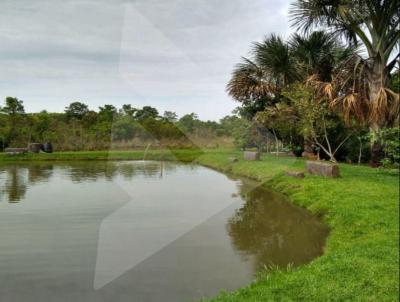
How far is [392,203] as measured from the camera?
6797 mm

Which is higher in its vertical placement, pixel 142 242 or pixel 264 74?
pixel 264 74

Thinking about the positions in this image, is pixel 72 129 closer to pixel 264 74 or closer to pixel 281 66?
pixel 264 74

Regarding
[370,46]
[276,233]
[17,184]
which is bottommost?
[17,184]

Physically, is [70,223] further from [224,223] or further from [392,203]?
[392,203]

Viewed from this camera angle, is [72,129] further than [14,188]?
Yes

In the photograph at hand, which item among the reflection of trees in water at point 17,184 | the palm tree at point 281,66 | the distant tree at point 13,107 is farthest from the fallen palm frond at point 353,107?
the distant tree at point 13,107

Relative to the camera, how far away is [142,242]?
5.58 metres

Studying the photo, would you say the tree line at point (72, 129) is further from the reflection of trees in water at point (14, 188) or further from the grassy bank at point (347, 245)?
the grassy bank at point (347, 245)

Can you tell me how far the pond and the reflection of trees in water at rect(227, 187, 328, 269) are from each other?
0.05ft

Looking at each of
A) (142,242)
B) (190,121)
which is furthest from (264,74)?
(142,242)

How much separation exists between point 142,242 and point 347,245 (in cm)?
276

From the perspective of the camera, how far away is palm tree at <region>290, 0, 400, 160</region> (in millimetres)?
11336

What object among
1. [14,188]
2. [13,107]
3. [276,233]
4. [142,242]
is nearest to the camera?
[142,242]

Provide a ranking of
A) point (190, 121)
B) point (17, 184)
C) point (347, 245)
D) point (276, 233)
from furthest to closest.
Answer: point (190, 121) < point (17, 184) < point (276, 233) < point (347, 245)
